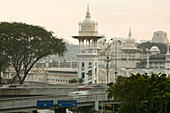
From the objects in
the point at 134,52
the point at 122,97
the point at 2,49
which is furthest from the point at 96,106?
the point at 134,52

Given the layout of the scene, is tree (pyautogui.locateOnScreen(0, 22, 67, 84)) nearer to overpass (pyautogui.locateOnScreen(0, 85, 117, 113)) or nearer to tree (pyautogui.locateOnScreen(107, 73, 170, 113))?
overpass (pyautogui.locateOnScreen(0, 85, 117, 113))

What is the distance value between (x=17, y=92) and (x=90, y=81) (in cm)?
2825

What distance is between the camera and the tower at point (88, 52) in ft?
287

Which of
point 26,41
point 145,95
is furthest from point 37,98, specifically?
point 26,41

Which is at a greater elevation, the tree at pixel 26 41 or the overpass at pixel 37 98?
the tree at pixel 26 41

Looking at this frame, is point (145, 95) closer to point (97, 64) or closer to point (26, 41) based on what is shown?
point (26, 41)

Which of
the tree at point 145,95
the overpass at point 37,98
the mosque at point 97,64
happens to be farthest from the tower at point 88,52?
the tree at point 145,95

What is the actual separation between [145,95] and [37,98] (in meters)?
13.1

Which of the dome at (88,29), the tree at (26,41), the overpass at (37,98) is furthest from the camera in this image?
the dome at (88,29)

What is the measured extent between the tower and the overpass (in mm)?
20897

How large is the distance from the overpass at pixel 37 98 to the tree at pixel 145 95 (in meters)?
7.40

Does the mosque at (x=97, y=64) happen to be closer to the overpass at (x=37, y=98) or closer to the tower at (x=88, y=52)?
the tower at (x=88, y=52)

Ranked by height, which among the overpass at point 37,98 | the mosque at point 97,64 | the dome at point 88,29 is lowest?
the overpass at point 37,98

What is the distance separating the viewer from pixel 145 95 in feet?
154
